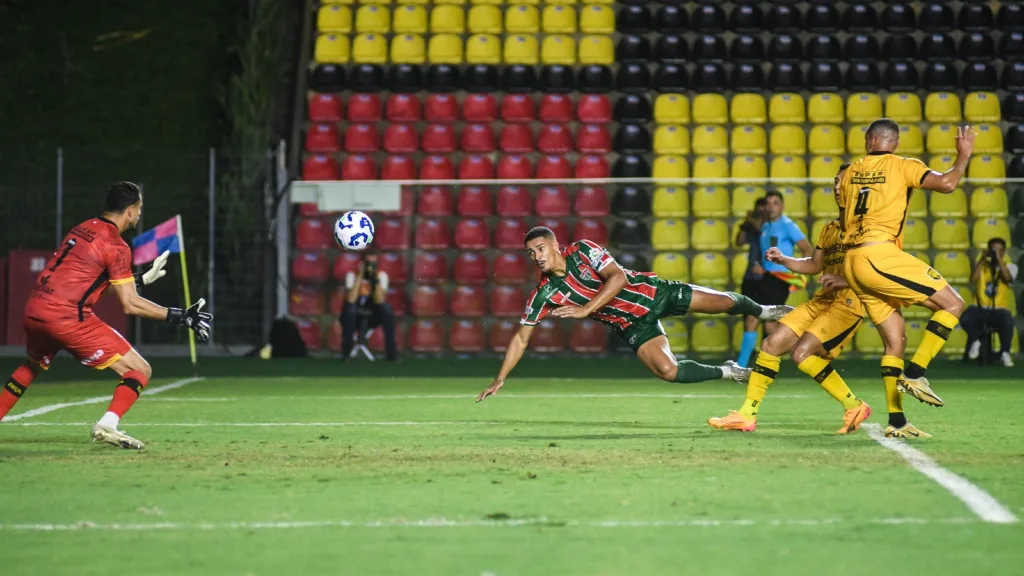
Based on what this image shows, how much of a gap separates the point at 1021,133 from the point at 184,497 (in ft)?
63.1

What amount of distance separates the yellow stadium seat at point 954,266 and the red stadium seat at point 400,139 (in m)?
8.35

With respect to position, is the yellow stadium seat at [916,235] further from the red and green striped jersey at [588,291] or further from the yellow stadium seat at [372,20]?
the red and green striped jersey at [588,291]

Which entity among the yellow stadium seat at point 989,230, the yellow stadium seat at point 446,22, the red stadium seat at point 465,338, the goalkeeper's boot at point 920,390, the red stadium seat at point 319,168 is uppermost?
the yellow stadium seat at point 446,22

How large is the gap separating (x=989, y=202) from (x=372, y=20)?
35.1 ft

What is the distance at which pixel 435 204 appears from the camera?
71.4ft

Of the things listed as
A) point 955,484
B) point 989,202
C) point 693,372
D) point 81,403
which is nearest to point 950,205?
point 989,202

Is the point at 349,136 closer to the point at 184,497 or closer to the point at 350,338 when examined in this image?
the point at 350,338

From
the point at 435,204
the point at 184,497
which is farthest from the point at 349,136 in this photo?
the point at 184,497

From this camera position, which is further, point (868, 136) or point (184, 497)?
point (868, 136)

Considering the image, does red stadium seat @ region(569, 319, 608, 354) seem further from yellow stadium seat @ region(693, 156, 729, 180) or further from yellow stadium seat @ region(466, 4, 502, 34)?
yellow stadium seat @ region(466, 4, 502, 34)

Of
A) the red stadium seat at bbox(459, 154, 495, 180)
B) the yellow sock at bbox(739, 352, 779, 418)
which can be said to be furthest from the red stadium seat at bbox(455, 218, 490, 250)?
the yellow sock at bbox(739, 352, 779, 418)

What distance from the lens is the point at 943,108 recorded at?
23.8 m

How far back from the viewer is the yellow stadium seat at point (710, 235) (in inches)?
854

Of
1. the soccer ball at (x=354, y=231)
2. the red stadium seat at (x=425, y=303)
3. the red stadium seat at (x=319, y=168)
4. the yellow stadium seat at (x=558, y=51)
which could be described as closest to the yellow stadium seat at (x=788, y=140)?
the yellow stadium seat at (x=558, y=51)
